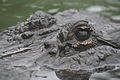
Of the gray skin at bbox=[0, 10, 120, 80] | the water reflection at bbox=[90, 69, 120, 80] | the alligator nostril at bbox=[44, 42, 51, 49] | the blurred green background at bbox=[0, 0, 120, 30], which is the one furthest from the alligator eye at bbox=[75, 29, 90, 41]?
the blurred green background at bbox=[0, 0, 120, 30]

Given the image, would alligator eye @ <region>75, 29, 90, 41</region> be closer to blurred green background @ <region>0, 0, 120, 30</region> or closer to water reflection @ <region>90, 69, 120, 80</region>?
water reflection @ <region>90, 69, 120, 80</region>

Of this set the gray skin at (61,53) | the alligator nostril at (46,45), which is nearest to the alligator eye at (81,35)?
the gray skin at (61,53)

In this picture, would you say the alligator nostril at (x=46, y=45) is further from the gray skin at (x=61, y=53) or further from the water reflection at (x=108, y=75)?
the water reflection at (x=108, y=75)

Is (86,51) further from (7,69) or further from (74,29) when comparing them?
(7,69)

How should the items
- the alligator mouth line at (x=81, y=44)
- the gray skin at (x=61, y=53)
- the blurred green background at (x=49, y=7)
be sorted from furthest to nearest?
the blurred green background at (x=49, y=7), the alligator mouth line at (x=81, y=44), the gray skin at (x=61, y=53)

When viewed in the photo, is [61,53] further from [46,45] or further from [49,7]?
[49,7]

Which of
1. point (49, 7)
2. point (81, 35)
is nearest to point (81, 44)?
point (81, 35)
